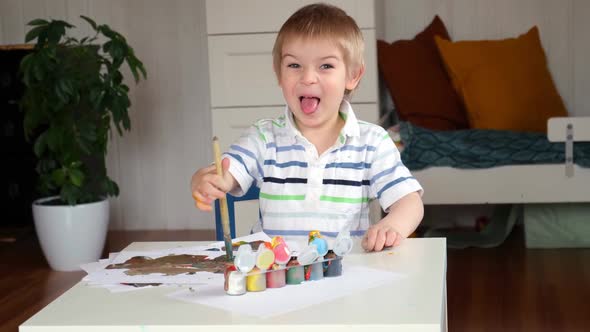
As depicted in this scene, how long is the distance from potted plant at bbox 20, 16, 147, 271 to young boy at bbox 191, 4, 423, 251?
→ 6.03 ft

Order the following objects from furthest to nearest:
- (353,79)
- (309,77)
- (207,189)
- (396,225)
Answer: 1. (353,79)
2. (309,77)
3. (396,225)
4. (207,189)

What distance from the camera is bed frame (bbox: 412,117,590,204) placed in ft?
10.4

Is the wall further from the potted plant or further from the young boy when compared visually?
the young boy

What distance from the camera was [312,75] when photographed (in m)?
1.48

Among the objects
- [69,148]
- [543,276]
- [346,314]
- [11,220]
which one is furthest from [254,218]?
[346,314]

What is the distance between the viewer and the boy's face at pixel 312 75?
58.0 inches

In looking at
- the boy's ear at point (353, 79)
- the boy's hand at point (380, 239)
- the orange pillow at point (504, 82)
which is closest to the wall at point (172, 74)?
the orange pillow at point (504, 82)

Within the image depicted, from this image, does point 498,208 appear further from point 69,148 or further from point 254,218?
point 69,148

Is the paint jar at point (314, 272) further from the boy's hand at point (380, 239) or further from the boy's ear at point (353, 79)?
the boy's ear at point (353, 79)

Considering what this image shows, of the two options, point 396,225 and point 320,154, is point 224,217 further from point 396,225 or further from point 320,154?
point 320,154

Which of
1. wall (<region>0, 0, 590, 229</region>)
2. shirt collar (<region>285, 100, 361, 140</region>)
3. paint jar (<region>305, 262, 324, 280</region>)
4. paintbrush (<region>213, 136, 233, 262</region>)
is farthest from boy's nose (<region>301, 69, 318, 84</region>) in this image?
wall (<region>0, 0, 590, 229</region>)

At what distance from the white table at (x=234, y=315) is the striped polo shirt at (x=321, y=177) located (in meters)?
0.41

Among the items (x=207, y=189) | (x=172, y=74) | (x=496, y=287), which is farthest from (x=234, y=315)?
(x=172, y=74)

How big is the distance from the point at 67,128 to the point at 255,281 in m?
2.45
